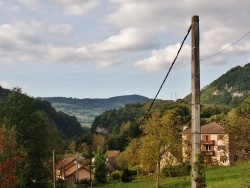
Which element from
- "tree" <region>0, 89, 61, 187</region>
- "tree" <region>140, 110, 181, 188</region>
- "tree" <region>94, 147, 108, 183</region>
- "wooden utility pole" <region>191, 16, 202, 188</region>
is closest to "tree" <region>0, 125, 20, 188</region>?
"tree" <region>0, 89, 61, 187</region>

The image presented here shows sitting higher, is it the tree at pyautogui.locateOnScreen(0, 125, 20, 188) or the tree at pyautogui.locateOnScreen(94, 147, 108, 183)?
the tree at pyautogui.locateOnScreen(0, 125, 20, 188)

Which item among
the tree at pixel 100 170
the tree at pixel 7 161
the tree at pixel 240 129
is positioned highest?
the tree at pixel 240 129

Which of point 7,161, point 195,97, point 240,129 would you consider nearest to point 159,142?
point 7,161

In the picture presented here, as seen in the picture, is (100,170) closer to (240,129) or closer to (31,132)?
(31,132)

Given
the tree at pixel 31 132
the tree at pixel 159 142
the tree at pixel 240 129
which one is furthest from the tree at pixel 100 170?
the tree at pixel 240 129

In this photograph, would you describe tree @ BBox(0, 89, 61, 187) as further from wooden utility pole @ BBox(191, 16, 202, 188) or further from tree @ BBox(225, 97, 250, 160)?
wooden utility pole @ BBox(191, 16, 202, 188)

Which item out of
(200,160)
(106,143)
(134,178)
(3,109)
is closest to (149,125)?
(3,109)

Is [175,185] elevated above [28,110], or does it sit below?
below

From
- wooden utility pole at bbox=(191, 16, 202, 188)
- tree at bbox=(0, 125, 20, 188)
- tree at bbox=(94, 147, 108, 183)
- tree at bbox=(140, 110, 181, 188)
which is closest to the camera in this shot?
wooden utility pole at bbox=(191, 16, 202, 188)

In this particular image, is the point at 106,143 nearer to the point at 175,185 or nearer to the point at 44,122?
the point at 44,122

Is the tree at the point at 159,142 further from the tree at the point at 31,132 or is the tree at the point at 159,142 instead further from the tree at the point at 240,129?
the tree at the point at 240,129

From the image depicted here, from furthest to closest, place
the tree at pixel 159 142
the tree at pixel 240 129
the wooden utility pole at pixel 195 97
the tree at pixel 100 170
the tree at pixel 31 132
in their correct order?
the tree at pixel 100 170
the tree at pixel 31 132
the tree at pixel 159 142
the tree at pixel 240 129
the wooden utility pole at pixel 195 97

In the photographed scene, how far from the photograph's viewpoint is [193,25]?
8758mm

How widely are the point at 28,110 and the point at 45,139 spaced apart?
18.2 feet
